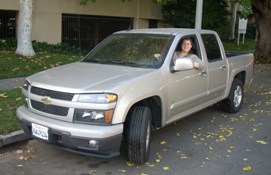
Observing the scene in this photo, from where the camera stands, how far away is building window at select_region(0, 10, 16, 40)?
1512 centimetres

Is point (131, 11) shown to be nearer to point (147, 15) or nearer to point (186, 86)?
point (147, 15)

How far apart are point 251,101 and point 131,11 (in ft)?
40.9

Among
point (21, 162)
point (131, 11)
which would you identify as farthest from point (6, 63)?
point (131, 11)

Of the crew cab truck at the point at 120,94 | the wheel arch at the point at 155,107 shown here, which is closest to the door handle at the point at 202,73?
the crew cab truck at the point at 120,94

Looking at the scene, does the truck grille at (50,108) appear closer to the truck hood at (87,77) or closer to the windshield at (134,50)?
the truck hood at (87,77)

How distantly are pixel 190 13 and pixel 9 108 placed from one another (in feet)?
53.3

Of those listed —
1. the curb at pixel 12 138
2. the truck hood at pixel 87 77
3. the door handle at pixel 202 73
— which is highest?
the truck hood at pixel 87 77

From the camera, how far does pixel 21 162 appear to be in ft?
16.5

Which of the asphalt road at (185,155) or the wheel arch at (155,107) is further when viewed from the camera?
the wheel arch at (155,107)

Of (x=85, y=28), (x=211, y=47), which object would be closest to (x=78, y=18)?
(x=85, y=28)

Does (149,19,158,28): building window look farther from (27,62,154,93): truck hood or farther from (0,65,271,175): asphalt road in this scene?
(27,62,154,93): truck hood

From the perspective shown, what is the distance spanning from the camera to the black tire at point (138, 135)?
15.5 feet

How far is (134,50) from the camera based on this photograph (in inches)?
229

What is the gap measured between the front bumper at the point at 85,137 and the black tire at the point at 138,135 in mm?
272
